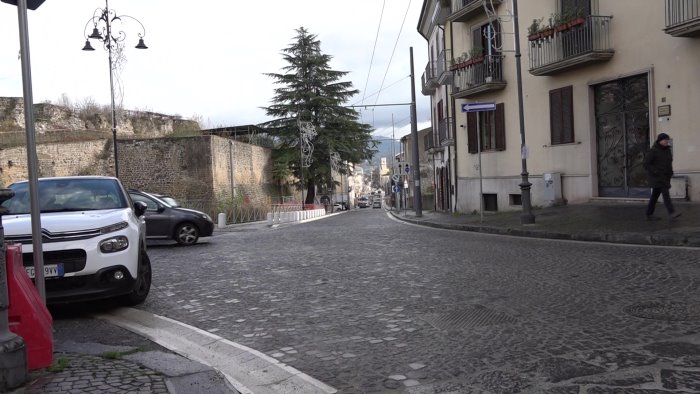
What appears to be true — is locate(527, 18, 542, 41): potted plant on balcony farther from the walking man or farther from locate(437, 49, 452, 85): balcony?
the walking man

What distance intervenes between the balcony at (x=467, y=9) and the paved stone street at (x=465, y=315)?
44.3 ft

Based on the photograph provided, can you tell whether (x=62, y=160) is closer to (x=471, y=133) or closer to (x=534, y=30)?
(x=471, y=133)

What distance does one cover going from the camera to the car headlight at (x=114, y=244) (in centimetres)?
605

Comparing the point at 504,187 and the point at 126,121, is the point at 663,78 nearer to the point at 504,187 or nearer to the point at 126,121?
the point at 504,187

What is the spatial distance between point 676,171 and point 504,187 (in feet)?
23.8

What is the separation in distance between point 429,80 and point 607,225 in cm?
2023

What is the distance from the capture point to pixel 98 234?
6051mm

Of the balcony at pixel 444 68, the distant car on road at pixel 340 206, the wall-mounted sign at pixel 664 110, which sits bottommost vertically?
the distant car on road at pixel 340 206

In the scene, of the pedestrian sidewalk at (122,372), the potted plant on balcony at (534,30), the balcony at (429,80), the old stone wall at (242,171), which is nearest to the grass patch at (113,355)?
the pedestrian sidewalk at (122,372)

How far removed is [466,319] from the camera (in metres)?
5.36

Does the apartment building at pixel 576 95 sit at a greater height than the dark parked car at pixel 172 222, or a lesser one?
greater

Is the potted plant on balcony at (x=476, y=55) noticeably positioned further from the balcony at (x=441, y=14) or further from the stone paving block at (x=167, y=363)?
the stone paving block at (x=167, y=363)

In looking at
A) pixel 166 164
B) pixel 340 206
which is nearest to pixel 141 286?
pixel 166 164

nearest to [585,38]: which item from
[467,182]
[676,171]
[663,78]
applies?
[663,78]
